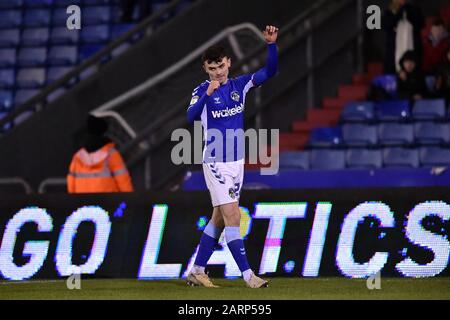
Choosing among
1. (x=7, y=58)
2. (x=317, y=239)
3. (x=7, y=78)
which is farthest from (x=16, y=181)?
(x=317, y=239)

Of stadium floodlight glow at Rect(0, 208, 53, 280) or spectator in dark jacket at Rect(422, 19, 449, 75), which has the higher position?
spectator in dark jacket at Rect(422, 19, 449, 75)

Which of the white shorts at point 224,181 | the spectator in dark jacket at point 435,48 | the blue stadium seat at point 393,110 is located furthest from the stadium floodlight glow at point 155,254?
the spectator in dark jacket at point 435,48

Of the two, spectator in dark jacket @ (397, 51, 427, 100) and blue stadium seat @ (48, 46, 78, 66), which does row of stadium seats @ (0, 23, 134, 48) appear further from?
spectator in dark jacket @ (397, 51, 427, 100)

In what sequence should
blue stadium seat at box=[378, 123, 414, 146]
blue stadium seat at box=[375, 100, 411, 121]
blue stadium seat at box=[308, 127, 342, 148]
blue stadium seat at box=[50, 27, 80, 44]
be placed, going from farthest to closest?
blue stadium seat at box=[50, 27, 80, 44], blue stadium seat at box=[308, 127, 342, 148], blue stadium seat at box=[375, 100, 411, 121], blue stadium seat at box=[378, 123, 414, 146]

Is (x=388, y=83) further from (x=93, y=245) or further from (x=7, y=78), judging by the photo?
(x=7, y=78)

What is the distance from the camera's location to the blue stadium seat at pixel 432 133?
14969 mm

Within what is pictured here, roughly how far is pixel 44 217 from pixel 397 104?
18.0 feet

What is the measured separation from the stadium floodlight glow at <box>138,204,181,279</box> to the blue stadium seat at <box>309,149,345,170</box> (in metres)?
3.78

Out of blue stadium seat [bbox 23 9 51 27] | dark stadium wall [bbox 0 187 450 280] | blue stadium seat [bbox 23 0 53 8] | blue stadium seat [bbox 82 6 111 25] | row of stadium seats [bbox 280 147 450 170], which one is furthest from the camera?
blue stadium seat [bbox 23 0 53 8]

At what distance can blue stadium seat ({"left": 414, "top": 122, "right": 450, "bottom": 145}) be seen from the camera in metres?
15.0

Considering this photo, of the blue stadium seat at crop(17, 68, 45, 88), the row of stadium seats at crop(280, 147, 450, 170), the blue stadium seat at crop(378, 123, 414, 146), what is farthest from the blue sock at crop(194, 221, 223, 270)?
the blue stadium seat at crop(17, 68, 45, 88)

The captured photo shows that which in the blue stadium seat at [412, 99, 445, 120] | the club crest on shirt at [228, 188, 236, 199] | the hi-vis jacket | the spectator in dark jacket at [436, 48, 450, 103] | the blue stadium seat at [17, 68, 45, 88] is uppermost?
the blue stadium seat at [17, 68, 45, 88]

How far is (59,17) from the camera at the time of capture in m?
20.2

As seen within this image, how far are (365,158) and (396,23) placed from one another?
2122mm
